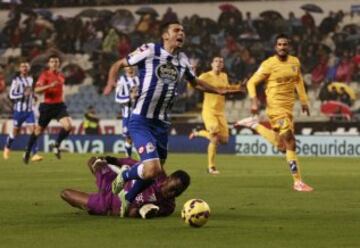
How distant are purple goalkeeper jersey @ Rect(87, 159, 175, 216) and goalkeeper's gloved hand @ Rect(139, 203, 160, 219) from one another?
8 centimetres

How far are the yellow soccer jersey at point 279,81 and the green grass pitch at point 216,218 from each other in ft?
4.54

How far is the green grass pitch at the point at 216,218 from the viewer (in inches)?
356

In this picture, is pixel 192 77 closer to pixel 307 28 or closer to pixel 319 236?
pixel 319 236

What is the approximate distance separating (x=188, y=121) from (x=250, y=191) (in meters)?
21.1

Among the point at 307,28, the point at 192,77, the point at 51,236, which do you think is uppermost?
the point at 307,28

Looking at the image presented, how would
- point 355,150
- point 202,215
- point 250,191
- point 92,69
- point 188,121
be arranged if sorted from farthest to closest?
point 92,69 → point 188,121 → point 355,150 → point 250,191 → point 202,215

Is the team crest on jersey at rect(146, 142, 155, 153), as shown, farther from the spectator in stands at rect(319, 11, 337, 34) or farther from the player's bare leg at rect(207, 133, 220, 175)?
the spectator in stands at rect(319, 11, 337, 34)

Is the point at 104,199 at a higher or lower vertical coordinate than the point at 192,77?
lower

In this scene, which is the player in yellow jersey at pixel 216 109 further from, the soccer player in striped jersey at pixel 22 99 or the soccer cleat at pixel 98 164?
the soccer cleat at pixel 98 164

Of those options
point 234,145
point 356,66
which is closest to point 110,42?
point 234,145

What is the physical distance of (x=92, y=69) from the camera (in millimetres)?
41531

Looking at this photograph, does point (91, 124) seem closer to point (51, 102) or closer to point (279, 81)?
point (51, 102)

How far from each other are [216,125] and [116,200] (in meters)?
11.9

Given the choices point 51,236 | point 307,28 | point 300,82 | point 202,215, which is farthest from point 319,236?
point 307,28
